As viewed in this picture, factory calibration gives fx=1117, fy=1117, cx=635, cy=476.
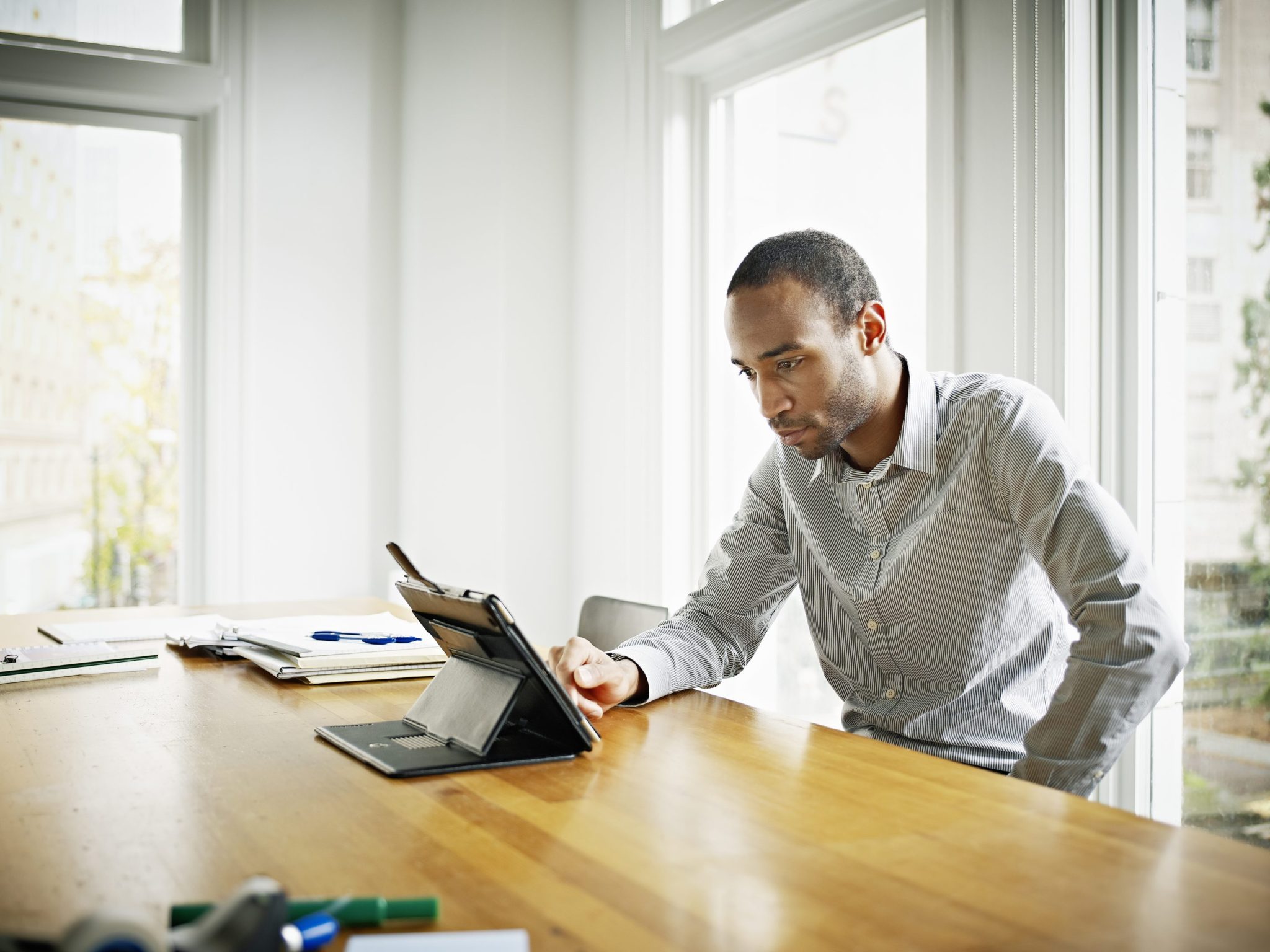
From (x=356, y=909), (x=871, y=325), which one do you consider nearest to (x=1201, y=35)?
(x=871, y=325)

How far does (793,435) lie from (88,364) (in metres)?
2.94

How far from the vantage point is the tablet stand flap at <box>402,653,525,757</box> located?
117 centimetres

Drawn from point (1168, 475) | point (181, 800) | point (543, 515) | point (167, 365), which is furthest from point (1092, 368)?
point (167, 365)

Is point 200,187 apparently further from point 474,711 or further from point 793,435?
point 474,711

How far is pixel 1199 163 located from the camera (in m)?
2.03

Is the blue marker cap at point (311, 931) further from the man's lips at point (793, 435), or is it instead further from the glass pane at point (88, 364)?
the glass pane at point (88, 364)

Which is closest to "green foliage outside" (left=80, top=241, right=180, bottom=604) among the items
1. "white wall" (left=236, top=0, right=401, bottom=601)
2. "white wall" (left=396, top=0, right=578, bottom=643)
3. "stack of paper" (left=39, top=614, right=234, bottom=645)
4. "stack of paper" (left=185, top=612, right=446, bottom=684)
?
"white wall" (left=236, top=0, right=401, bottom=601)

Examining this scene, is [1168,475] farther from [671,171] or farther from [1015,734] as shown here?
[671,171]

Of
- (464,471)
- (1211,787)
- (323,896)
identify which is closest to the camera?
(323,896)

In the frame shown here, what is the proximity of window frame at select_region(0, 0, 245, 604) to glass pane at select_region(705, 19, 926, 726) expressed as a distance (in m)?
1.66

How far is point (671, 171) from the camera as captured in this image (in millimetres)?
3289

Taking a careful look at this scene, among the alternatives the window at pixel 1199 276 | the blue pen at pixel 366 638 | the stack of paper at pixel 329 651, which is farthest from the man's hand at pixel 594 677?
the window at pixel 1199 276

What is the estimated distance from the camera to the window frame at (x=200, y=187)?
3645mm

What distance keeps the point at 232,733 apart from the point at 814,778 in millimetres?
673
